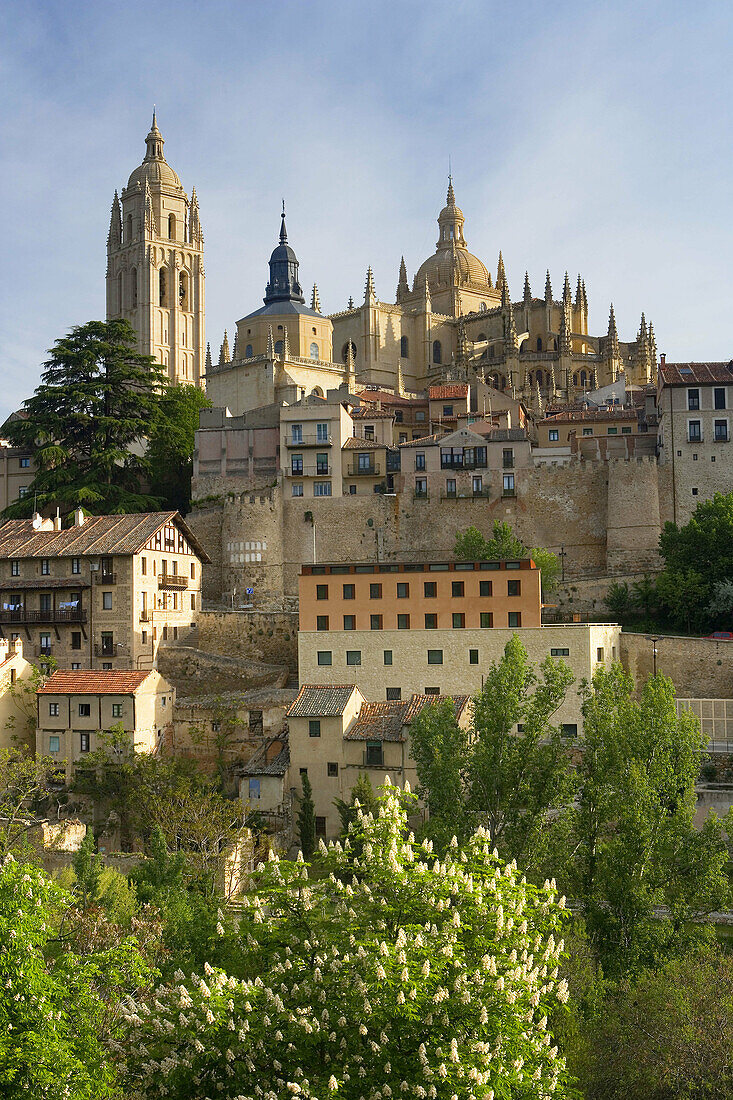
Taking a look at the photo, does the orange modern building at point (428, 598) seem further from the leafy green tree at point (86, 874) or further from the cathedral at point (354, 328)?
the cathedral at point (354, 328)

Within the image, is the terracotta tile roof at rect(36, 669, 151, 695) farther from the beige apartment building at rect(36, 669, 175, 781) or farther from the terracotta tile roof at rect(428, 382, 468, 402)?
the terracotta tile roof at rect(428, 382, 468, 402)

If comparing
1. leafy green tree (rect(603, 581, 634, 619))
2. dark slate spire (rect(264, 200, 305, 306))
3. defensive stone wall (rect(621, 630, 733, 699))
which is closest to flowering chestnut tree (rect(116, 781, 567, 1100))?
defensive stone wall (rect(621, 630, 733, 699))

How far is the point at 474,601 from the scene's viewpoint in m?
40.8

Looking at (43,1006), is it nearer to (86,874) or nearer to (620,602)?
(86,874)

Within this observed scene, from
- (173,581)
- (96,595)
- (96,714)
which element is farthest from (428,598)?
(96,595)

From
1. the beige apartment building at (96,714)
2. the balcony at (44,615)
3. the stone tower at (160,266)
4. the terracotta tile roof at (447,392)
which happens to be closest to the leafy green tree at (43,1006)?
the beige apartment building at (96,714)

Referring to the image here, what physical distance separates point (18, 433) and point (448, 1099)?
5065 cm

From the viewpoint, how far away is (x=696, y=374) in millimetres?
57656

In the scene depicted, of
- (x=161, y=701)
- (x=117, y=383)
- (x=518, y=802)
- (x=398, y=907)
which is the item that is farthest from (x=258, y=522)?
(x=398, y=907)

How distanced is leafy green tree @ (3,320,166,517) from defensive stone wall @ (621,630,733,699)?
25.3 m

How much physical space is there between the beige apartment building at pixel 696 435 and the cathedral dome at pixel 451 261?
4314 cm

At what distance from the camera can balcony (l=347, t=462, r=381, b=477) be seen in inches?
2373

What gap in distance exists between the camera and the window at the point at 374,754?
35219 mm

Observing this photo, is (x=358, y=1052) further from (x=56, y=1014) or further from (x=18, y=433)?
(x=18, y=433)
